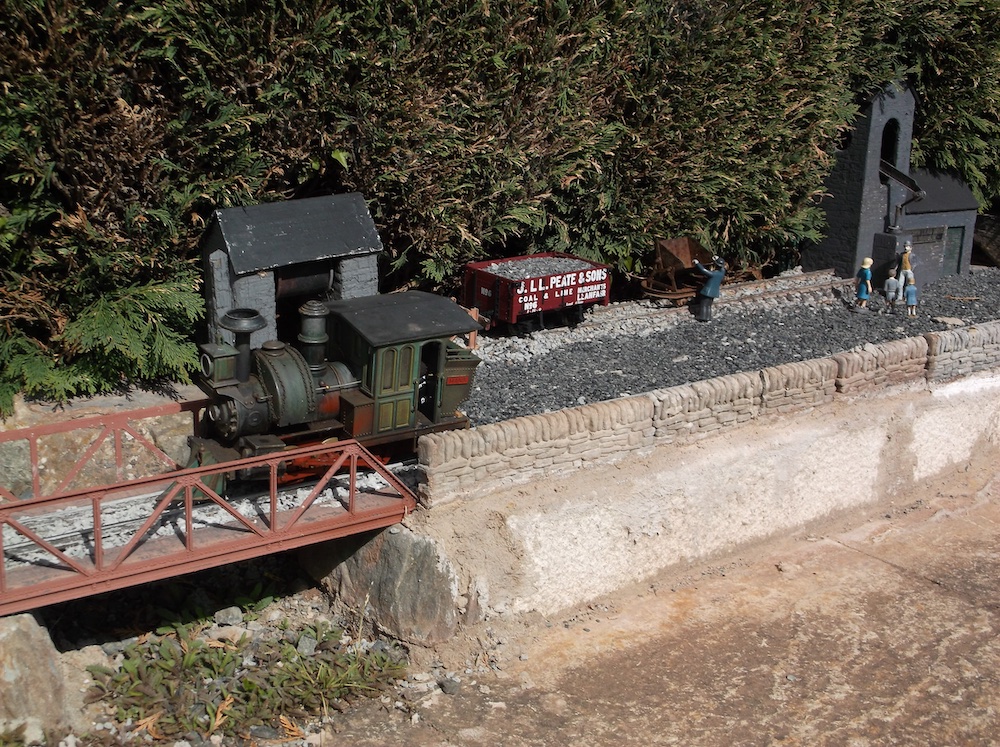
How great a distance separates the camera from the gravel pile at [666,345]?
14.6m

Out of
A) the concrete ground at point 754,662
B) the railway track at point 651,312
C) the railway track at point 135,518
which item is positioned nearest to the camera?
the railway track at point 135,518

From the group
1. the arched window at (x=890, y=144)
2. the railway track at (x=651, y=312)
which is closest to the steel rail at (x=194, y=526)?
the railway track at (x=651, y=312)

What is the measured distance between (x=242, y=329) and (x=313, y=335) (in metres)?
0.86

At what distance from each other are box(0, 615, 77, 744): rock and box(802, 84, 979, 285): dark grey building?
16.8 meters

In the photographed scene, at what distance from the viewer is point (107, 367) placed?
13367 mm

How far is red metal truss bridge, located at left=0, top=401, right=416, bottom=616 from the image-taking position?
9703 mm

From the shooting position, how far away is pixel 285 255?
1366 centimetres

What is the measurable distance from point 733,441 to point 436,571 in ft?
15.0

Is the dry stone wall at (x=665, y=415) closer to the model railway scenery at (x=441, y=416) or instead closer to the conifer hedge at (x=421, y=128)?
the model railway scenery at (x=441, y=416)

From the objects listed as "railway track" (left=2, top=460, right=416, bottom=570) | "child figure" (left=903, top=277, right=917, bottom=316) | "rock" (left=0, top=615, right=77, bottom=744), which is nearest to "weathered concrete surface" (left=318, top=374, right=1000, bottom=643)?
"railway track" (left=2, top=460, right=416, bottom=570)

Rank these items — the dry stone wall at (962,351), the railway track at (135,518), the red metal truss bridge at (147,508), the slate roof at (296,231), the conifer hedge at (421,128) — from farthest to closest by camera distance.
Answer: the dry stone wall at (962,351)
the slate roof at (296,231)
the conifer hedge at (421,128)
the railway track at (135,518)
the red metal truss bridge at (147,508)

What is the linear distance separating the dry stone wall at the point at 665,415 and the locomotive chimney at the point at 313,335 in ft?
5.33

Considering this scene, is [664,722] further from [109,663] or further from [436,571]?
[109,663]

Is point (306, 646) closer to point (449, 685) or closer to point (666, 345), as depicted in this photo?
point (449, 685)
